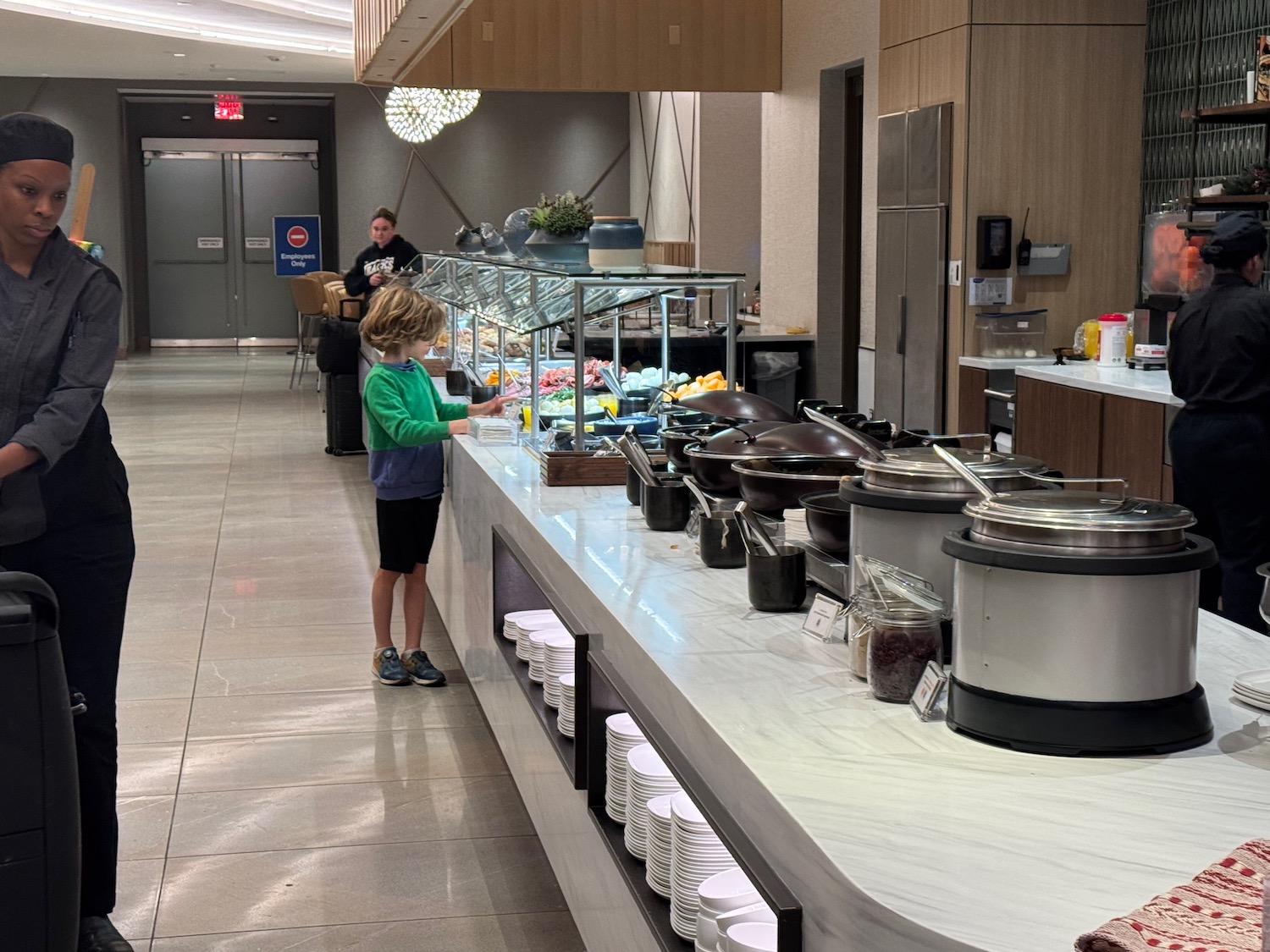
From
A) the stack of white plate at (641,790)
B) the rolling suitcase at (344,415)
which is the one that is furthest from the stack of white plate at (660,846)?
the rolling suitcase at (344,415)

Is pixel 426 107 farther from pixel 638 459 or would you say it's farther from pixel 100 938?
pixel 100 938

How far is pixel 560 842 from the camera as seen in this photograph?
9.02 feet

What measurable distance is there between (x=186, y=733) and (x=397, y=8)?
8.03ft

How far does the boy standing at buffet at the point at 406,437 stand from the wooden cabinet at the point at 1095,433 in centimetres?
260

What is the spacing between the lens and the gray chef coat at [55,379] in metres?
2.57

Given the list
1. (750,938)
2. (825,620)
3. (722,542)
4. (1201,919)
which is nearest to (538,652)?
(722,542)

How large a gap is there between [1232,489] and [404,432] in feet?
8.82

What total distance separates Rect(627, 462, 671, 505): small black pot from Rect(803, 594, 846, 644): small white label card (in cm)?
109

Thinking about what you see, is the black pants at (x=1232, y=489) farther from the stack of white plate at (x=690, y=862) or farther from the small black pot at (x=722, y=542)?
the stack of white plate at (x=690, y=862)

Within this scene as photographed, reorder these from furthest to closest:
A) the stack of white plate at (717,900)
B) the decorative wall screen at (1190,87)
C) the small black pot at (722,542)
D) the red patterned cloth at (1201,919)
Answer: the decorative wall screen at (1190,87) < the small black pot at (722,542) < the stack of white plate at (717,900) < the red patterned cloth at (1201,919)

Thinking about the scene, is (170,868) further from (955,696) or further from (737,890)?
(955,696)

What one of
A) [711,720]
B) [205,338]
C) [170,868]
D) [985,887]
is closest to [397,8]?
[170,868]

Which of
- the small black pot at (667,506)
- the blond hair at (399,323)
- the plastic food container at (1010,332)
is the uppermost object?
the blond hair at (399,323)

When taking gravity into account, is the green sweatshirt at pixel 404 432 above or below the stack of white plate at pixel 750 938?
above
